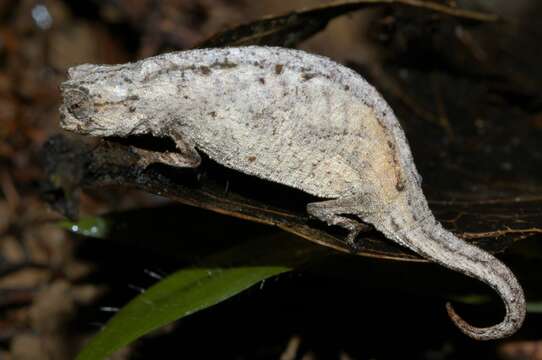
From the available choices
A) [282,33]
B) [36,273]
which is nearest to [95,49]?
[36,273]

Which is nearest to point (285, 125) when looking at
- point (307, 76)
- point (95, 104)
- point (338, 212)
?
point (307, 76)

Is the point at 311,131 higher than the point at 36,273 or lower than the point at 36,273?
higher

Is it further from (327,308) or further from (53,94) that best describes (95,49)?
(327,308)

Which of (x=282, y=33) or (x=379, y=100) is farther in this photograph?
(x=282, y=33)

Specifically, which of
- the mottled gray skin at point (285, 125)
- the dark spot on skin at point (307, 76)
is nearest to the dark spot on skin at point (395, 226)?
the mottled gray skin at point (285, 125)

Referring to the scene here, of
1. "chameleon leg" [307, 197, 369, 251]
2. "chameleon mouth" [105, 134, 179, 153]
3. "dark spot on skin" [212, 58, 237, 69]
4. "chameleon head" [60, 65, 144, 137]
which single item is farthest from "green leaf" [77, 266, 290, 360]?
"dark spot on skin" [212, 58, 237, 69]
